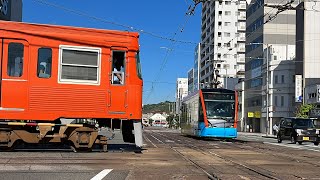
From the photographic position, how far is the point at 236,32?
114750mm

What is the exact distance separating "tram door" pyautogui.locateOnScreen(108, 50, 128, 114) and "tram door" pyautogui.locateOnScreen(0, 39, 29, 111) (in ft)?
8.99

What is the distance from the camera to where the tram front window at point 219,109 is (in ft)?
95.6

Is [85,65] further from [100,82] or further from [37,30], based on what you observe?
[37,30]

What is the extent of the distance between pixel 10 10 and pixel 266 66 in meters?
47.3

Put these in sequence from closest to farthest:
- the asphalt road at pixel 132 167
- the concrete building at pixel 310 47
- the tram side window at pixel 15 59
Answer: the asphalt road at pixel 132 167
the tram side window at pixel 15 59
the concrete building at pixel 310 47

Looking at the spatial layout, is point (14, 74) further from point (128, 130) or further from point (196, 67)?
point (196, 67)

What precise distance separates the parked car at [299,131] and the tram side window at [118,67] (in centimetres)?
1757

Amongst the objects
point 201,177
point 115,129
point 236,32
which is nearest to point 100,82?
point 115,129

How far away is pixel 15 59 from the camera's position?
48.5 ft

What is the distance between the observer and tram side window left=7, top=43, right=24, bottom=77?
14680 mm

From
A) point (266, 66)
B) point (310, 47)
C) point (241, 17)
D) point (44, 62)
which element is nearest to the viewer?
point (44, 62)

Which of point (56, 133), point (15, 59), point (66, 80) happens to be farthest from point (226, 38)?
point (15, 59)

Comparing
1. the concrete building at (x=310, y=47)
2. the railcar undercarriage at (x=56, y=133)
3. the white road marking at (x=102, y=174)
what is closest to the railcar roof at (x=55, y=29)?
the railcar undercarriage at (x=56, y=133)

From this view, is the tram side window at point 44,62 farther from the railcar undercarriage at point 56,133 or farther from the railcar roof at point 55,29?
the railcar undercarriage at point 56,133
